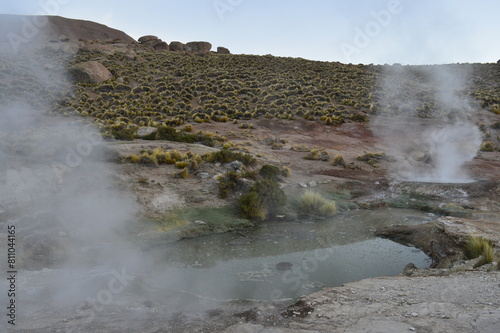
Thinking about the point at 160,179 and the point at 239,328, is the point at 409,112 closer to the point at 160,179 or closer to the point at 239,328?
the point at 160,179

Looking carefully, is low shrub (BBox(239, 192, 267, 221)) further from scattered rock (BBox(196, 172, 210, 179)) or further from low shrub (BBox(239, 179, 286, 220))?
scattered rock (BBox(196, 172, 210, 179))

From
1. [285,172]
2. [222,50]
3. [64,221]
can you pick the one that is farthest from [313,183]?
[222,50]

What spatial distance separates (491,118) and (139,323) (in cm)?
3017

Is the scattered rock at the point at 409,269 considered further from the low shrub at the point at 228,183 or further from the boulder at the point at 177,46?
the boulder at the point at 177,46

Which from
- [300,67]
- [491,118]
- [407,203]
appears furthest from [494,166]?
[300,67]

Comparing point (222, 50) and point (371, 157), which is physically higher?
point (222, 50)

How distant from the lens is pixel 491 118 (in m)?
27.7

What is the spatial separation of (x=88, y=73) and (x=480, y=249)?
35607 mm

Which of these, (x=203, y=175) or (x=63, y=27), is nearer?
(x=203, y=175)

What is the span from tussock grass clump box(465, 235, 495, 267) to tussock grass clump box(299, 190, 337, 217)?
404cm

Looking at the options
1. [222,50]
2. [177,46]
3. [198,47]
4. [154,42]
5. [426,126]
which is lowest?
[426,126]

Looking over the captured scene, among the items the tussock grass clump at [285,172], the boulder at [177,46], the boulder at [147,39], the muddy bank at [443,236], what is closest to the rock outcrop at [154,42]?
the boulder at [147,39]

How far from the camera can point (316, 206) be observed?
37.6ft

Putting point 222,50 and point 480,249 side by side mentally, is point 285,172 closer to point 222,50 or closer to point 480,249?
point 480,249
